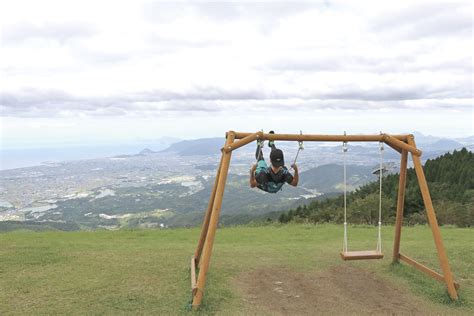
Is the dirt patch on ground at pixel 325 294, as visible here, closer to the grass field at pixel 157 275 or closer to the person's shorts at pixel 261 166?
the grass field at pixel 157 275

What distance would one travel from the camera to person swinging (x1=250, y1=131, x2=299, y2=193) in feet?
27.3

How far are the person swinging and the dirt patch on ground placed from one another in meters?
2.36

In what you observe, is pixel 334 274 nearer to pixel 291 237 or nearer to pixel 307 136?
pixel 307 136

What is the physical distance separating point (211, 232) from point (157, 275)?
8.12 ft

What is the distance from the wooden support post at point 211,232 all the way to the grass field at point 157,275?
353mm

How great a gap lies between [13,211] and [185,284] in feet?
690

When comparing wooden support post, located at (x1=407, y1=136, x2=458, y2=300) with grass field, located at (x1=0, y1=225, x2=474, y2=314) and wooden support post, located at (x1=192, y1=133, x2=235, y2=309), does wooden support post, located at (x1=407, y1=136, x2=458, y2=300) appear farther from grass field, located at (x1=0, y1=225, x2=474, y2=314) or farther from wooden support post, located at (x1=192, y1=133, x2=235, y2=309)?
wooden support post, located at (x1=192, y1=133, x2=235, y2=309)

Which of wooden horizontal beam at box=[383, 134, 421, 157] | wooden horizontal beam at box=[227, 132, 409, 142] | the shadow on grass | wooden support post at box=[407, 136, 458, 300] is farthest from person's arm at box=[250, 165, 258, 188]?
the shadow on grass

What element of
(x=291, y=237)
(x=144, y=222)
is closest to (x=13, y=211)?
(x=144, y=222)

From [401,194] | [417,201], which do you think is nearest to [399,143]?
[401,194]

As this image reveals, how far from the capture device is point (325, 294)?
27.0 ft

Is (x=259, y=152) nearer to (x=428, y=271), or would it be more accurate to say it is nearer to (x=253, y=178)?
(x=253, y=178)

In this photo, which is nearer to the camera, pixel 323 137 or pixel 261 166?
pixel 261 166

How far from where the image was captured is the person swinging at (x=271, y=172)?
327 inches
